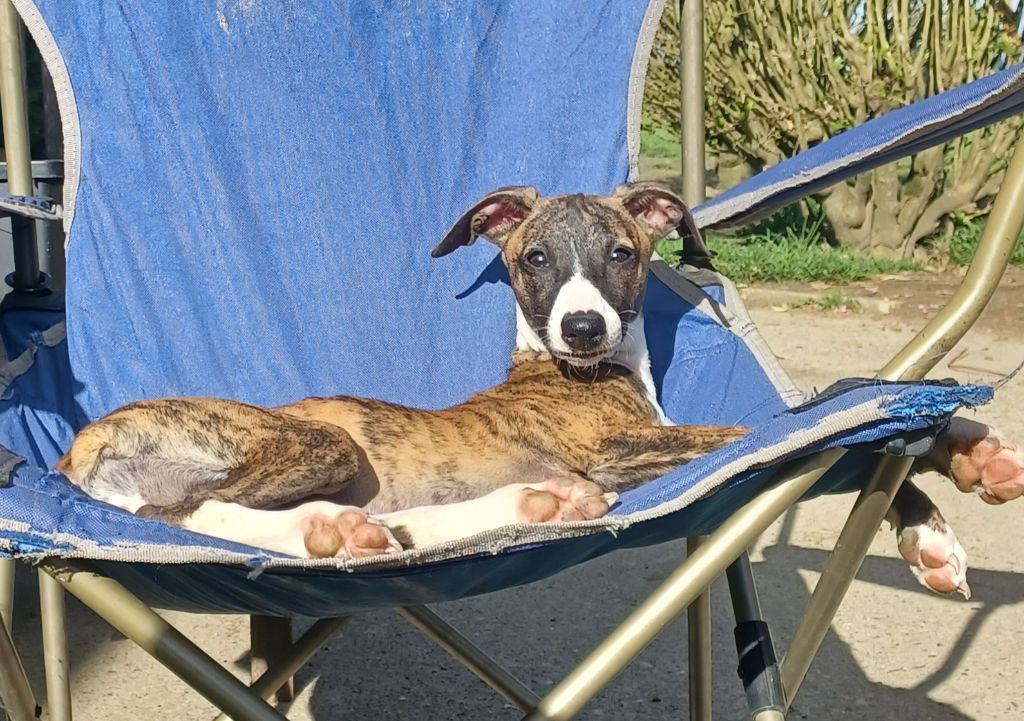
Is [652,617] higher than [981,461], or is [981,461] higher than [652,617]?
[981,461]

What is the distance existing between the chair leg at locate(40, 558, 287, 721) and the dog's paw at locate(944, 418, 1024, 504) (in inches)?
35.4

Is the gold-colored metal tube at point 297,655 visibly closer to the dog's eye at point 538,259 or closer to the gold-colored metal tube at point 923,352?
the dog's eye at point 538,259

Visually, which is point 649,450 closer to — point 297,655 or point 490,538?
point 297,655

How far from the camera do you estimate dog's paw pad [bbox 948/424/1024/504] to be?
1558mm

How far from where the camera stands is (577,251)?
7.70ft

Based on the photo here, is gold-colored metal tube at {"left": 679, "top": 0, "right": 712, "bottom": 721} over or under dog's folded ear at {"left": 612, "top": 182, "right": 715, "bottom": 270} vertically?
over

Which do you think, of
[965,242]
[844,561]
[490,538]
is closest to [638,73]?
[844,561]

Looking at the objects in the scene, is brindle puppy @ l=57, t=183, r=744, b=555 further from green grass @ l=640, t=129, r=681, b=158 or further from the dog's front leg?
green grass @ l=640, t=129, r=681, b=158

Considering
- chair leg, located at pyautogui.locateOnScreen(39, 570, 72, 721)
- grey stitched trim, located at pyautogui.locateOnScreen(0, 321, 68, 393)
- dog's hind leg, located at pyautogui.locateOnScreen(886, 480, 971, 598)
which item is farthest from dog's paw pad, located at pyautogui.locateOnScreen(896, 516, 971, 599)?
grey stitched trim, located at pyautogui.locateOnScreen(0, 321, 68, 393)

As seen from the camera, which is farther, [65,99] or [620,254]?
[65,99]

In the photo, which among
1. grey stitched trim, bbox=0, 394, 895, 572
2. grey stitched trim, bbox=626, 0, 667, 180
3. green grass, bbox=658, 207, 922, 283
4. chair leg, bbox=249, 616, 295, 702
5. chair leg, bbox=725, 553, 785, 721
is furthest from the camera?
green grass, bbox=658, 207, 922, 283

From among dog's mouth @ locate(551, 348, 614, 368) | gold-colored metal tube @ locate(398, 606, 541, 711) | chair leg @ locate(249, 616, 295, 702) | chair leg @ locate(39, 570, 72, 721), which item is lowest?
chair leg @ locate(249, 616, 295, 702)

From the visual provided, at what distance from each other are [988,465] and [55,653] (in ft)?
4.66

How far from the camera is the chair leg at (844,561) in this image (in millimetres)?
1511
